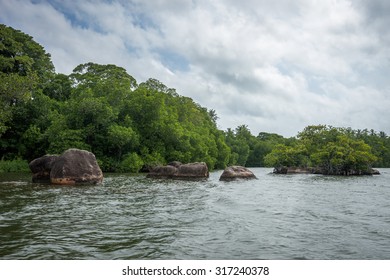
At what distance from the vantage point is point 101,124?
4109cm

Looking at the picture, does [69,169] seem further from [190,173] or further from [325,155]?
[325,155]

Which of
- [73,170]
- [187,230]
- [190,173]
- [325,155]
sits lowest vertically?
[187,230]

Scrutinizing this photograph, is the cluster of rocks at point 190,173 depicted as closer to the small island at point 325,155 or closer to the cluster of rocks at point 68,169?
the cluster of rocks at point 68,169

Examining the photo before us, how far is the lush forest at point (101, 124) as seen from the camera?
36000 millimetres

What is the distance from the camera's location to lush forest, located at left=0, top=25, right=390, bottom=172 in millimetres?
36000

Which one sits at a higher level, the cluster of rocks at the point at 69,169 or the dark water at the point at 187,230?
the cluster of rocks at the point at 69,169

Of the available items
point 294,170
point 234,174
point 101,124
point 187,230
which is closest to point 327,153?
point 294,170

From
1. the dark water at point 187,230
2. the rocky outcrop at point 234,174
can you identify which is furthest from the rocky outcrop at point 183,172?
the dark water at point 187,230

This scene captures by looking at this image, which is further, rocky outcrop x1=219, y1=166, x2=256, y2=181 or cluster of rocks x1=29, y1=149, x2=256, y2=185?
rocky outcrop x1=219, y1=166, x2=256, y2=181

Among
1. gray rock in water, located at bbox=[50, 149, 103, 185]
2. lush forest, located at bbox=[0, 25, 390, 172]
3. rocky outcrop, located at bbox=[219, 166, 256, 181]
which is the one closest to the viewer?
gray rock in water, located at bbox=[50, 149, 103, 185]

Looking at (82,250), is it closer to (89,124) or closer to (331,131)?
(89,124)

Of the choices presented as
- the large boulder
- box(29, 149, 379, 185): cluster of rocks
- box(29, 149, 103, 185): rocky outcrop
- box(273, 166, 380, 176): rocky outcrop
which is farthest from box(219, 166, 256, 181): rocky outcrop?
box(273, 166, 380, 176): rocky outcrop

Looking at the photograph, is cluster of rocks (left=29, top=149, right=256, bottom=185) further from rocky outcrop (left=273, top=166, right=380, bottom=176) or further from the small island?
rocky outcrop (left=273, top=166, right=380, bottom=176)
